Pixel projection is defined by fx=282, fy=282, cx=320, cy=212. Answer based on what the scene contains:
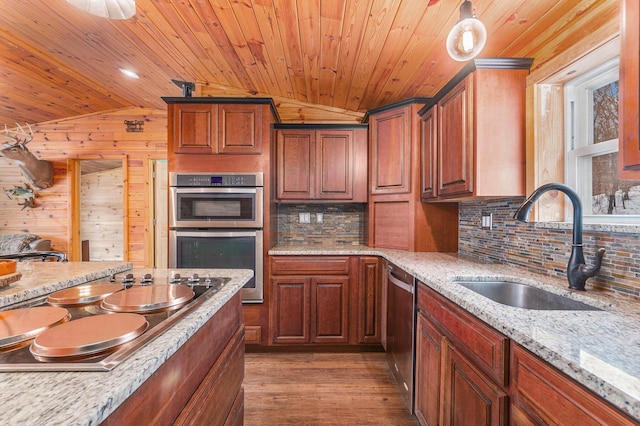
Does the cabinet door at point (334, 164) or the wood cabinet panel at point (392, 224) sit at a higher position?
the cabinet door at point (334, 164)

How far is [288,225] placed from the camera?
122 inches

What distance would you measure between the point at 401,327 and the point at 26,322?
1.84 m

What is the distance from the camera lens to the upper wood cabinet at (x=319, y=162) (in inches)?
110

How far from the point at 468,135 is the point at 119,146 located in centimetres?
459

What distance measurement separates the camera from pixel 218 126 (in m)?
2.53

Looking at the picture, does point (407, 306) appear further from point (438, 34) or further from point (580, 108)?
point (438, 34)

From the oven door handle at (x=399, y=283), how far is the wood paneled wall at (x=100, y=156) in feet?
11.7

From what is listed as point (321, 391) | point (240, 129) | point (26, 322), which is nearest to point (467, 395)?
point (321, 391)

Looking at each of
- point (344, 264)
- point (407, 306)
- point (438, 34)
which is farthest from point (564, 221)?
point (344, 264)

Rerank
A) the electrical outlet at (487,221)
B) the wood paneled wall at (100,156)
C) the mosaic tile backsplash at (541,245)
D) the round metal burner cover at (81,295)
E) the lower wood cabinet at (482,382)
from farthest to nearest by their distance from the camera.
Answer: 1. the wood paneled wall at (100,156)
2. the electrical outlet at (487,221)
3. the mosaic tile backsplash at (541,245)
4. the round metal burner cover at (81,295)
5. the lower wood cabinet at (482,382)

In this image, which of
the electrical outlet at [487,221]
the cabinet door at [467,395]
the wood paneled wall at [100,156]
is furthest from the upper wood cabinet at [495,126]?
the wood paneled wall at [100,156]

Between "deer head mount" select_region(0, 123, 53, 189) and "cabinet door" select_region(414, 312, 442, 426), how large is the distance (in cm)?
506

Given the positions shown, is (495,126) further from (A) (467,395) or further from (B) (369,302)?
(B) (369,302)

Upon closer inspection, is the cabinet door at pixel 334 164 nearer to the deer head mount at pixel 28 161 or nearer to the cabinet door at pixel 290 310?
the cabinet door at pixel 290 310
